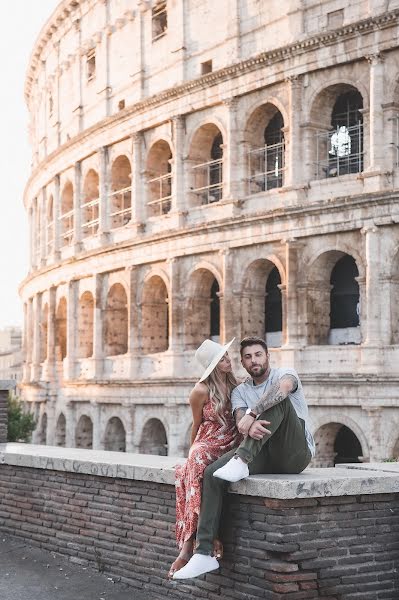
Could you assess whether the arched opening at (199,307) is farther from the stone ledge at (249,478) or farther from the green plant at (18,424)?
the stone ledge at (249,478)

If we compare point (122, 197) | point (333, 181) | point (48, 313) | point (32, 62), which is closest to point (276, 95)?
point (333, 181)

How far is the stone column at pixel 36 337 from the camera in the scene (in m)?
38.0

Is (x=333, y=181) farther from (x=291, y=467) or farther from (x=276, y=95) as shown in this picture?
(x=291, y=467)

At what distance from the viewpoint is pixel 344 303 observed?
2486 centimetres

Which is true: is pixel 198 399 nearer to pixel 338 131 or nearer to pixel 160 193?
pixel 338 131

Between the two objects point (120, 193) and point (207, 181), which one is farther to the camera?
point (120, 193)

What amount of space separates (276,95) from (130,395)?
379 inches

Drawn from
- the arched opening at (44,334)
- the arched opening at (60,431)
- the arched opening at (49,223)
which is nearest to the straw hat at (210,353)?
the arched opening at (60,431)

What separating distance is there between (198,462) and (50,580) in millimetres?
2348

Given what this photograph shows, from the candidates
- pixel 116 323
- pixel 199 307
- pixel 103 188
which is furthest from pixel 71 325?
pixel 199 307

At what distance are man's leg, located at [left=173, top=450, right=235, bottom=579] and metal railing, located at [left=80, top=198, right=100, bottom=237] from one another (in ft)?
87.6

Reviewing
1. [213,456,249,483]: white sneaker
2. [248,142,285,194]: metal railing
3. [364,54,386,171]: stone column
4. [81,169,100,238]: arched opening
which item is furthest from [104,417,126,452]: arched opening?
[213,456,249,483]: white sneaker

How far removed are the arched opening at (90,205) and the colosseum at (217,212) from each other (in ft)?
0.24

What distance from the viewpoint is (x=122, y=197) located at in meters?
31.9
